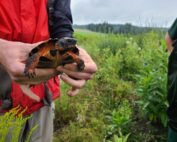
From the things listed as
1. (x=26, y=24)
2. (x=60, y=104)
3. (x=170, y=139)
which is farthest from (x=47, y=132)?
(x=60, y=104)

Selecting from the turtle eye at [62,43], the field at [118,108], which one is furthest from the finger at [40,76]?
the field at [118,108]

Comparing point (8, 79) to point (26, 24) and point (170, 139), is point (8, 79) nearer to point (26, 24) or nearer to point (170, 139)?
point (26, 24)

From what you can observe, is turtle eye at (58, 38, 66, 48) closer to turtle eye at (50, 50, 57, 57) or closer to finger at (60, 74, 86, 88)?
turtle eye at (50, 50, 57, 57)

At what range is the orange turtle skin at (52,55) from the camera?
1.71m

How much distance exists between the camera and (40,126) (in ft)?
7.61

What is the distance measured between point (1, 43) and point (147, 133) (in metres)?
3.49

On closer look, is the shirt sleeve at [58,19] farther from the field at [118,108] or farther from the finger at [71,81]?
the field at [118,108]

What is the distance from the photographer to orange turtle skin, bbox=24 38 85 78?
1.71 meters

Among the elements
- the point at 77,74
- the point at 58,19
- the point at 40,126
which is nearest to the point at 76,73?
the point at 77,74

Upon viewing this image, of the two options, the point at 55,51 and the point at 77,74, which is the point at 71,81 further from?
the point at 55,51

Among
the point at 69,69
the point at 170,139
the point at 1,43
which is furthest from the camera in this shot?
the point at 170,139

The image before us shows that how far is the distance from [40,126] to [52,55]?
2.27 feet

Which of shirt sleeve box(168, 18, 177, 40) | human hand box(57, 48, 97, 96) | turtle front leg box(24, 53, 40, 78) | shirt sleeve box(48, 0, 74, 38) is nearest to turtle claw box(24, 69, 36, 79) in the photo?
turtle front leg box(24, 53, 40, 78)

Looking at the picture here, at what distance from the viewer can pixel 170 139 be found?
380cm
